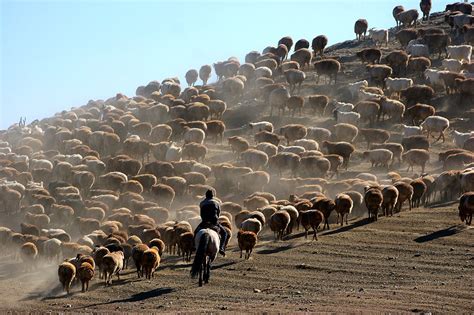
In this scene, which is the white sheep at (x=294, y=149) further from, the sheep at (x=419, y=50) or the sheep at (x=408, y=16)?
the sheep at (x=408, y=16)

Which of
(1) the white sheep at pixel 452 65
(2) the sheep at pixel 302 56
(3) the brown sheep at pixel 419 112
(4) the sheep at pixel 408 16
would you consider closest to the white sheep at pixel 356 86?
(1) the white sheep at pixel 452 65

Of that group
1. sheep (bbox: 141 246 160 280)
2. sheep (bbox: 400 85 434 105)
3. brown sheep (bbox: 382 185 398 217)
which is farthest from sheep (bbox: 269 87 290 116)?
sheep (bbox: 141 246 160 280)

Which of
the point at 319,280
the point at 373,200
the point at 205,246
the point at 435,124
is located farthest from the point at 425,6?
the point at 205,246

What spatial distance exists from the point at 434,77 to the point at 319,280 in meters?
29.7

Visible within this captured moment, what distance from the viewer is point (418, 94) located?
45.9m

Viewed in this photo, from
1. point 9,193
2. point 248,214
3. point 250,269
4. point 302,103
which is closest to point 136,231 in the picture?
point 248,214

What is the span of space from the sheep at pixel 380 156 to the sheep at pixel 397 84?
10.9 m

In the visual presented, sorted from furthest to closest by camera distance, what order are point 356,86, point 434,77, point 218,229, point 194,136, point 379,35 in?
point 379,35 < point 356,86 < point 434,77 < point 194,136 < point 218,229

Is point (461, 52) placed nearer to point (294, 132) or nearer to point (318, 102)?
point (318, 102)

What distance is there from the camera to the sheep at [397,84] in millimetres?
47875

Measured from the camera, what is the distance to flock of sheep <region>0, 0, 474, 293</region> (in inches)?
1092

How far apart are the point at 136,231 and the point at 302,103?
20.2m

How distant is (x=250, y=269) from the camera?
23.1m

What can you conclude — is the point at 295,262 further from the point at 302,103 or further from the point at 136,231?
the point at 302,103
